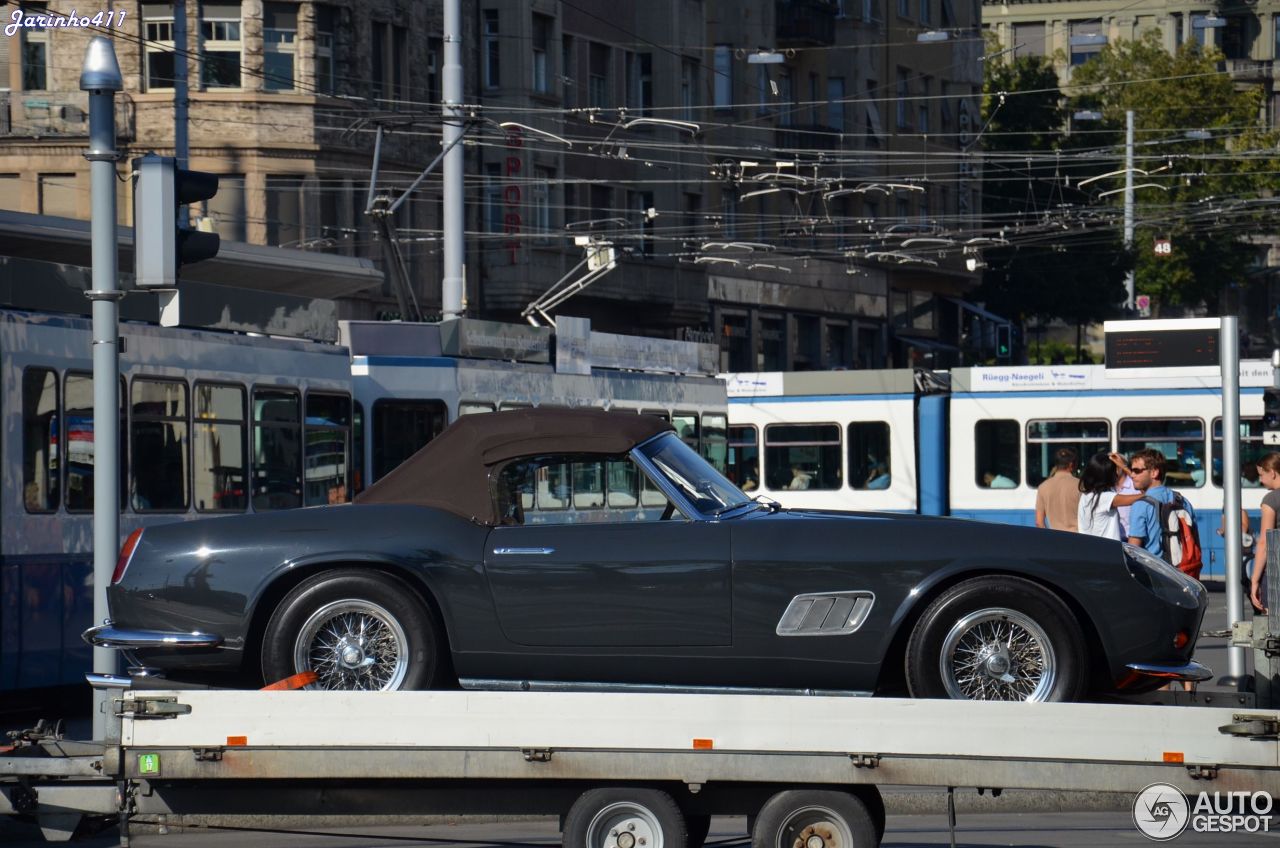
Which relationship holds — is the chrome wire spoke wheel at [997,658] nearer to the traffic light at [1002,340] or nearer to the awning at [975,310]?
the awning at [975,310]

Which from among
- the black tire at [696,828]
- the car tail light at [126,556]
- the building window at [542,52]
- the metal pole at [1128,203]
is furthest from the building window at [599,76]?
the black tire at [696,828]

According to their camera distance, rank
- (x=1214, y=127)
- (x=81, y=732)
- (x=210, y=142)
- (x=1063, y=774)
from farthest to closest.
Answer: (x=1214, y=127), (x=210, y=142), (x=81, y=732), (x=1063, y=774)

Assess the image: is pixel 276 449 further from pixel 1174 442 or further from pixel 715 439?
pixel 1174 442

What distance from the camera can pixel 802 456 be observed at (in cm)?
3086

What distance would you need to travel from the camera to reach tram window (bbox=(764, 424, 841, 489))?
100 ft

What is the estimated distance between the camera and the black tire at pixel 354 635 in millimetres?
7652

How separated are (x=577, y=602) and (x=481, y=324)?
42.6ft

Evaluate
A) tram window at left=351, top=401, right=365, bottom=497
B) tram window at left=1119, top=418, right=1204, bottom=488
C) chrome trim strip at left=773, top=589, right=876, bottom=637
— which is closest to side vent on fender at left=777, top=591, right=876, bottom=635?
chrome trim strip at left=773, top=589, right=876, bottom=637

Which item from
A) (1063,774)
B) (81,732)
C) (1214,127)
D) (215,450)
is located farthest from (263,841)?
(1214,127)

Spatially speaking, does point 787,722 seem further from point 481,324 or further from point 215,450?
point 481,324

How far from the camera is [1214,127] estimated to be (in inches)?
2448

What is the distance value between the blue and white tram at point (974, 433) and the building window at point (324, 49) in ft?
34.1

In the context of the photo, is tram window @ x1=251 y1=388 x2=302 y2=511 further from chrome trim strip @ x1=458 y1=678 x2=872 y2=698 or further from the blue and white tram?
the blue and white tram

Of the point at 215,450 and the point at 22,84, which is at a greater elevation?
the point at 22,84
